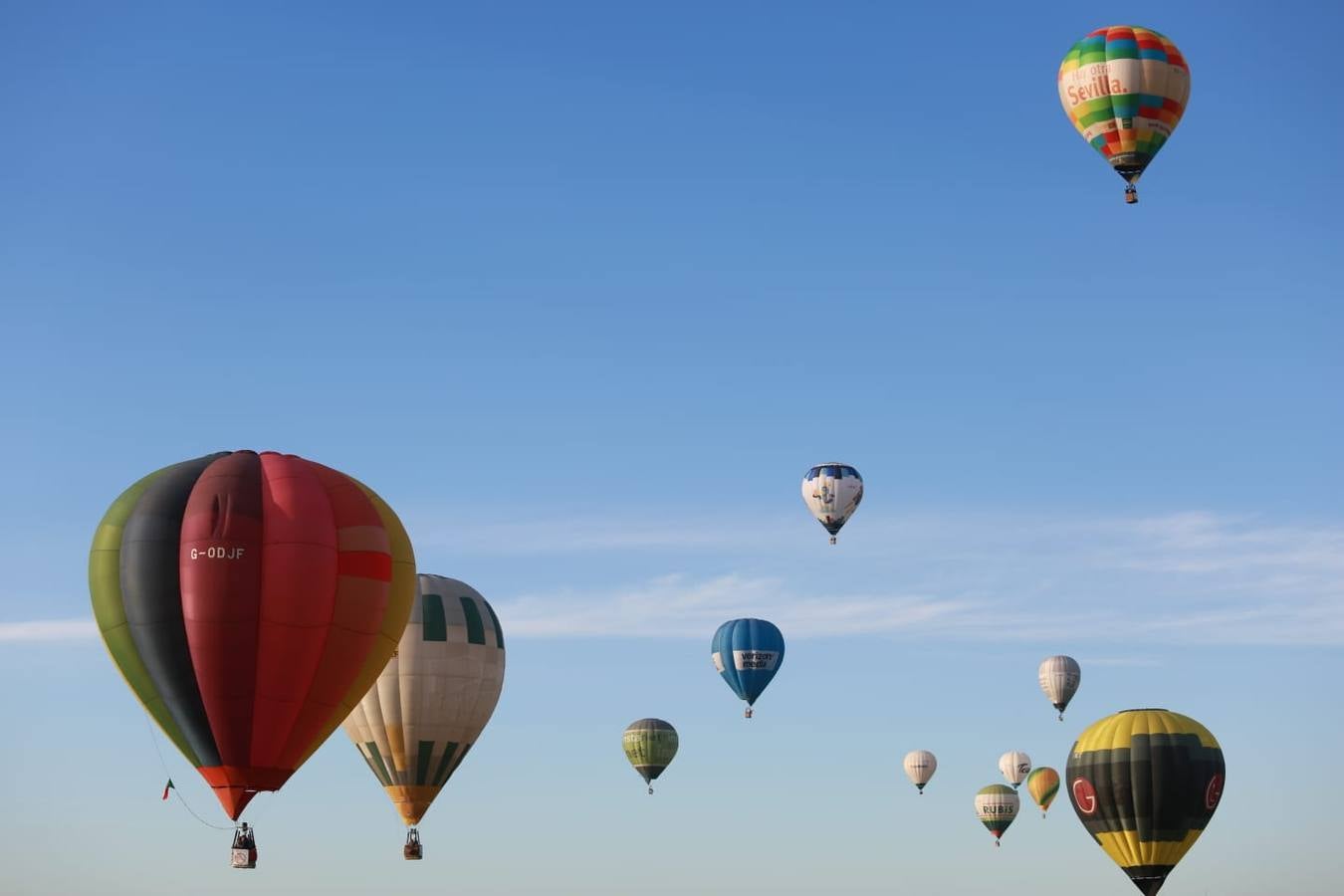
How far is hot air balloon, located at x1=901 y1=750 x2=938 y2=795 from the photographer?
93875 millimetres

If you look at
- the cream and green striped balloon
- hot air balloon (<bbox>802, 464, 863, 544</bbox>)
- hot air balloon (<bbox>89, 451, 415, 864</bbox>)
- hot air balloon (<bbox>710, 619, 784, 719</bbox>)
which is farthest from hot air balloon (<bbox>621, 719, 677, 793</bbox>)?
hot air balloon (<bbox>89, 451, 415, 864</bbox>)

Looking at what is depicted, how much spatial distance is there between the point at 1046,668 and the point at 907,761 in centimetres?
890

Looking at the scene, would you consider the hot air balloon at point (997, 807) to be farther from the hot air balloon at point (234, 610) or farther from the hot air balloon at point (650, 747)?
the hot air balloon at point (234, 610)

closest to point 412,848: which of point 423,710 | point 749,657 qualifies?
point 423,710

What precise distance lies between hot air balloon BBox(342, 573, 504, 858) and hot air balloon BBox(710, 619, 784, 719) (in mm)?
23607

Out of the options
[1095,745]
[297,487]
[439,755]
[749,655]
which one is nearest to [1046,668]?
[749,655]

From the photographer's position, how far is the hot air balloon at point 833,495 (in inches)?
2928

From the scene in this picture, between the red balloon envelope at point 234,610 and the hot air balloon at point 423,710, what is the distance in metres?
11.2

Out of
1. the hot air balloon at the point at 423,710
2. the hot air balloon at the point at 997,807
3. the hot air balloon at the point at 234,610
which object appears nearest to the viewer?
the hot air balloon at the point at 234,610

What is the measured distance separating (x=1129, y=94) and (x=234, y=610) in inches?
1154

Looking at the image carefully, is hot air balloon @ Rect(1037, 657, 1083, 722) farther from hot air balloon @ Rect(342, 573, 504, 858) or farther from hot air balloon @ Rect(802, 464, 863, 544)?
hot air balloon @ Rect(342, 573, 504, 858)

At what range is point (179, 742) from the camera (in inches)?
1734

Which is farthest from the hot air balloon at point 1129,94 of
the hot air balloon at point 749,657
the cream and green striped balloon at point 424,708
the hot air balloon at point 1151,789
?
the hot air balloon at point 749,657

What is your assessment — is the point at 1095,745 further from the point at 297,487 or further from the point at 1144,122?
the point at 297,487
